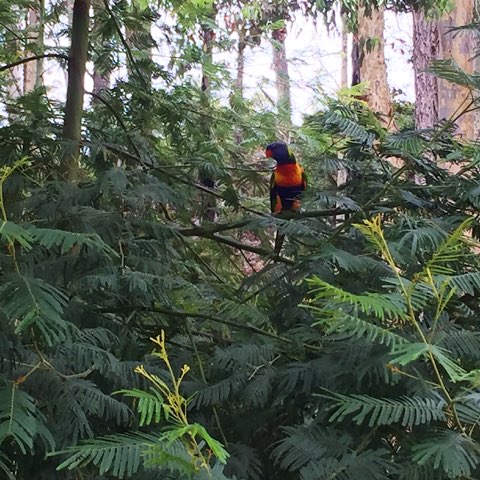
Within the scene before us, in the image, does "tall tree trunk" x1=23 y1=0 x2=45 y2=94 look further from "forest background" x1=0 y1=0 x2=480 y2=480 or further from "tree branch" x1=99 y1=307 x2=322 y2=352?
"tree branch" x1=99 y1=307 x2=322 y2=352

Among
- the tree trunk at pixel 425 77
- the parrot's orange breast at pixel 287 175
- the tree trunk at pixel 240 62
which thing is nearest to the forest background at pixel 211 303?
the parrot's orange breast at pixel 287 175

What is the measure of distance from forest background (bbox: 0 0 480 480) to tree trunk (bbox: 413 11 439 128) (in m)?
3.43

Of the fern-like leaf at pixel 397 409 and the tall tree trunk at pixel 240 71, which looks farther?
the tall tree trunk at pixel 240 71

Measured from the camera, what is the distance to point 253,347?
168 centimetres

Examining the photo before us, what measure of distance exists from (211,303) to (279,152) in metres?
1.87

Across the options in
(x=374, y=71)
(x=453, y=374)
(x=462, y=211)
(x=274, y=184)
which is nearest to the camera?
(x=453, y=374)

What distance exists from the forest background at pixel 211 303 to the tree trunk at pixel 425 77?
11.2ft

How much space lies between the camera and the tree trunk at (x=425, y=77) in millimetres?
6828

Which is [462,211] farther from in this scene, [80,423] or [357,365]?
[80,423]

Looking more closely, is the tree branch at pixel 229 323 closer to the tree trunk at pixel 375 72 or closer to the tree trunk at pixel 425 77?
the tree trunk at pixel 425 77

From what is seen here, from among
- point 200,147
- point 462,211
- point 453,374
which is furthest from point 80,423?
point 200,147

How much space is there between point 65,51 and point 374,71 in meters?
5.62

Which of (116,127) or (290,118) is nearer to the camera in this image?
(116,127)

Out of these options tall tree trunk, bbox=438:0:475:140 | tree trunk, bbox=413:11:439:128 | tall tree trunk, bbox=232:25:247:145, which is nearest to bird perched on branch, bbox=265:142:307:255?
tall tree trunk, bbox=232:25:247:145
